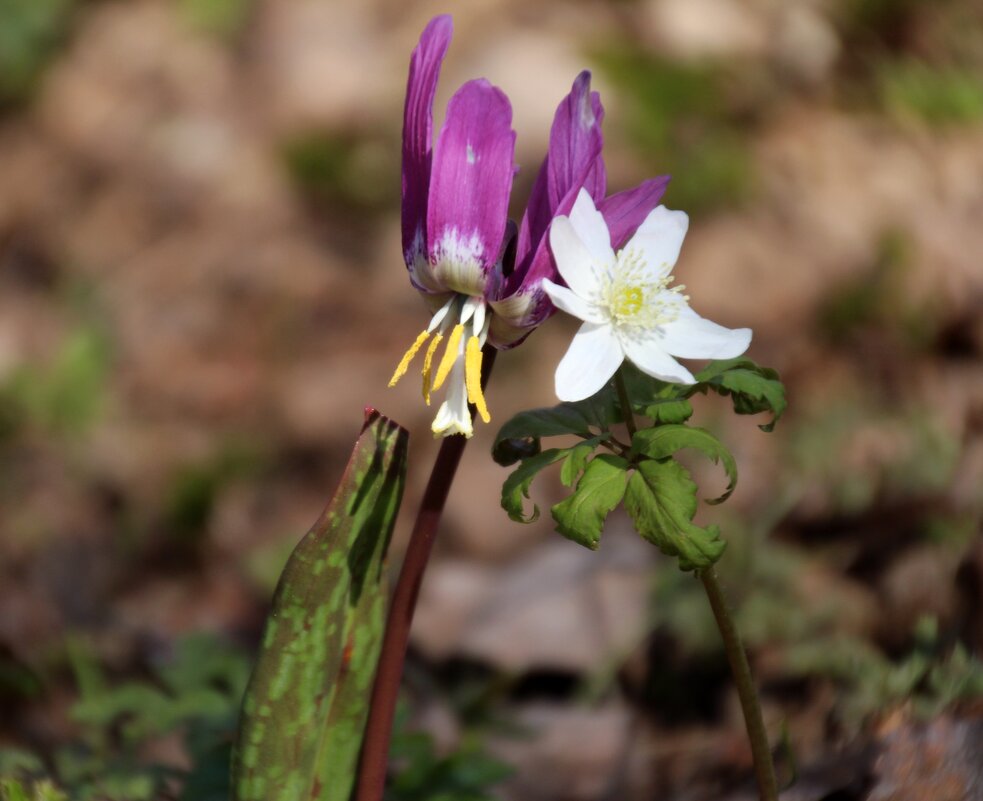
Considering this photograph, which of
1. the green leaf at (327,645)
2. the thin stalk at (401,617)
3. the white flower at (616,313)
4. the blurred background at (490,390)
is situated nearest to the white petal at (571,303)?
the white flower at (616,313)

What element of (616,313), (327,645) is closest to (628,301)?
(616,313)

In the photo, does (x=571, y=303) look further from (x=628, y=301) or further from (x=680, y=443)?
(x=680, y=443)

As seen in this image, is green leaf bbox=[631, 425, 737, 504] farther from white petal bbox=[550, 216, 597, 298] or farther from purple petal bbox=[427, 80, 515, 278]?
purple petal bbox=[427, 80, 515, 278]

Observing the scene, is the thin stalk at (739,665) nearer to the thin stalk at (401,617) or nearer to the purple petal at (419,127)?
the thin stalk at (401,617)

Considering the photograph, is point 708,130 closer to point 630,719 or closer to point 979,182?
point 979,182

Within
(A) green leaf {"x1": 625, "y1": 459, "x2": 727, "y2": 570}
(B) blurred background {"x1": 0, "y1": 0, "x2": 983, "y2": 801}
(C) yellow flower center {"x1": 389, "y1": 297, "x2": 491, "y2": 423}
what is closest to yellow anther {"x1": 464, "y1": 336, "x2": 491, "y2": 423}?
(C) yellow flower center {"x1": 389, "y1": 297, "x2": 491, "y2": 423}

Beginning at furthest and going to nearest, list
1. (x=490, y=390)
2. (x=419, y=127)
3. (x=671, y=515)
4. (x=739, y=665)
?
(x=490, y=390), (x=739, y=665), (x=419, y=127), (x=671, y=515)
